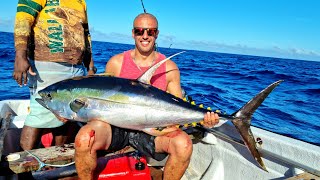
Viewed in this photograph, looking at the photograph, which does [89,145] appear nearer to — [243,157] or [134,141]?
[134,141]

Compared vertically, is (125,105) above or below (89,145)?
above

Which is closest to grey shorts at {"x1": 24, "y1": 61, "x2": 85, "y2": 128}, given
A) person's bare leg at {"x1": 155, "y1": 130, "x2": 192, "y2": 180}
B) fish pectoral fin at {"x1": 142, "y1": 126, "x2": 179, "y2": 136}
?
fish pectoral fin at {"x1": 142, "y1": 126, "x2": 179, "y2": 136}

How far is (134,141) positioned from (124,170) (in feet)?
1.14

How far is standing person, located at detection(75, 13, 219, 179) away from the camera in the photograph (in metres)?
2.75

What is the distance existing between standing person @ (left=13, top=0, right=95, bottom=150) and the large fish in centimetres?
48

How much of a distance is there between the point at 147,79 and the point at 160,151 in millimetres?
818

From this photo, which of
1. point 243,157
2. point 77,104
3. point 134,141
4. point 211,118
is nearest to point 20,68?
point 77,104

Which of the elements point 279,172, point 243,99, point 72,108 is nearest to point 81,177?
point 72,108

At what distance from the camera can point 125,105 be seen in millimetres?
2752

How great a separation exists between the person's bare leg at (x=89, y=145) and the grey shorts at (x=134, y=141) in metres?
0.21

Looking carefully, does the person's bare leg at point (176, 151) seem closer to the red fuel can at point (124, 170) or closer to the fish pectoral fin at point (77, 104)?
the red fuel can at point (124, 170)

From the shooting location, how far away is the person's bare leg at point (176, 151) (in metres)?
2.91

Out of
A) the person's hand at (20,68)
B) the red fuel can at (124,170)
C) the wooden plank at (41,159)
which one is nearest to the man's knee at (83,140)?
the wooden plank at (41,159)

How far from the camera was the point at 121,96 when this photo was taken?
2775 millimetres
